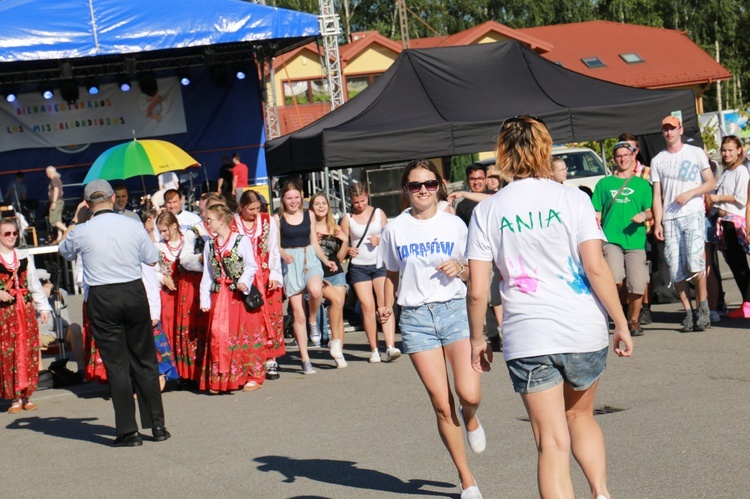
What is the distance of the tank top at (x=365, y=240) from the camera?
10.9 meters

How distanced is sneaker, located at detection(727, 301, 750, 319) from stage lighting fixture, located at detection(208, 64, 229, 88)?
1507cm

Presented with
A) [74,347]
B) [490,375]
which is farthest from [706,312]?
[74,347]

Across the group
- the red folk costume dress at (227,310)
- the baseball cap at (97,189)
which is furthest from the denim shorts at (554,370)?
the red folk costume dress at (227,310)

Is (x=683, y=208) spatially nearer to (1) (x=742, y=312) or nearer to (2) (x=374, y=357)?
(1) (x=742, y=312)

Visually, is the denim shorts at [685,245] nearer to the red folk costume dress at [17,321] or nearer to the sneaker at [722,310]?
the sneaker at [722,310]

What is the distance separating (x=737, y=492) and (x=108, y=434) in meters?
5.11

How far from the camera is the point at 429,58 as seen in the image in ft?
46.2

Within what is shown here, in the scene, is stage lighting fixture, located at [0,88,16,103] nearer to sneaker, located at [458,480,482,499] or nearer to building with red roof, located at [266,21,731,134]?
sneaker, located at [458,480,482,499]

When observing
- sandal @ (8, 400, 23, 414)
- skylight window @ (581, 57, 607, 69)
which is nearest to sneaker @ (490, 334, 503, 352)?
sandal @ (8, 400, 23, 414)

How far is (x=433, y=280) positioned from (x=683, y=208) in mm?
5013

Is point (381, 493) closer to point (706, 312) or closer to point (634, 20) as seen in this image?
point (706, 312)

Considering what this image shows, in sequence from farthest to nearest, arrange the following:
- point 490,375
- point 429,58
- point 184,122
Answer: point 184,122 → point 429,58 → point 490,375

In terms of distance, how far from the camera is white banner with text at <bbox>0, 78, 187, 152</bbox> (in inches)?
919

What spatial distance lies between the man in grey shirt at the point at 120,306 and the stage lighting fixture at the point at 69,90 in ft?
52.3
